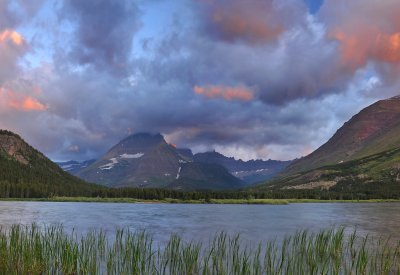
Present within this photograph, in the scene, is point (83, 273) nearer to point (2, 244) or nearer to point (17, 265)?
point (17, 265)

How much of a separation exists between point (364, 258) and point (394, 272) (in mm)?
12402

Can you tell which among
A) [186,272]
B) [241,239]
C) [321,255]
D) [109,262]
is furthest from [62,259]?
[241,239]

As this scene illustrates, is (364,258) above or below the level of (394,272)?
above

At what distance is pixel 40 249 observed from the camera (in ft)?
109

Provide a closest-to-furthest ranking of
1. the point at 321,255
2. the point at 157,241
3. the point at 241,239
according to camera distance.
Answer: the point at 321,255, the point at 157,241, the point at 241,239

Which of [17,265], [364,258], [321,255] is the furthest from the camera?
[321,255]

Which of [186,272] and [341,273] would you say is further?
[341,273]

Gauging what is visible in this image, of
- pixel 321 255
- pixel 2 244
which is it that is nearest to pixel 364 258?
pixel 321 255

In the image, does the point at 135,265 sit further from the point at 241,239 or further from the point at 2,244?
the point at 241,239

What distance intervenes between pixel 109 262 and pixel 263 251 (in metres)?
26.2

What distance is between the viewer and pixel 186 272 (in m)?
31.9

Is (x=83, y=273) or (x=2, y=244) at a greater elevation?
(x=2, y=244)

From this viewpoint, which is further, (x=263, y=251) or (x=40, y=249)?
(x=263, y=251)

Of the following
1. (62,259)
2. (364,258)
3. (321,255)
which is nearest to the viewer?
(364,258)
